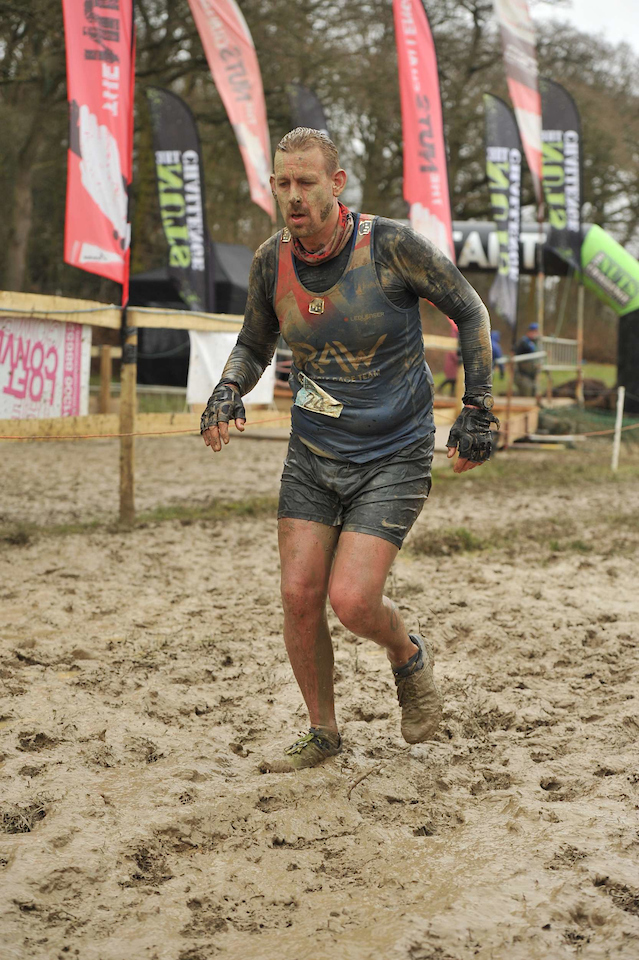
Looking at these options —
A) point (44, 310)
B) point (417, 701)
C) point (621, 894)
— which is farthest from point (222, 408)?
point (44, 310)

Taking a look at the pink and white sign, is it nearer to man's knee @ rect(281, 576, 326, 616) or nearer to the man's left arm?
man's knee @ rect(281, 576, 326, 616)

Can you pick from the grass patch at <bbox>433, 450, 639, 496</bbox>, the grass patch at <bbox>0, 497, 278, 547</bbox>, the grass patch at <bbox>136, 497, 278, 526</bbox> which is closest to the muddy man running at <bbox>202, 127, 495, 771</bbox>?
the grass patch at <bbox>0, 497, 278, 547</bbox>

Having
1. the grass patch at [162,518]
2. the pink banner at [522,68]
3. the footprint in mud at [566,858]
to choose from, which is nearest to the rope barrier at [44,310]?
the grass patch at [162,518]

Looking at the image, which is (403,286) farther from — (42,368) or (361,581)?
(42,368)

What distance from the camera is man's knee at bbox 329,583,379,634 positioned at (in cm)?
306

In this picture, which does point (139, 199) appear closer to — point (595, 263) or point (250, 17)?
point (250, 17)

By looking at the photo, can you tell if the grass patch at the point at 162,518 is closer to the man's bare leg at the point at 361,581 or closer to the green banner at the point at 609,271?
the man's bare leg at the point at 361,581

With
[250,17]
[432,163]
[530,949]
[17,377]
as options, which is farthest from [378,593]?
[250,17]

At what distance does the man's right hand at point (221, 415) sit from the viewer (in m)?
3.21

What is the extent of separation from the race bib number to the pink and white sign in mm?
3722

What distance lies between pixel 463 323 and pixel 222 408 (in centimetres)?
83

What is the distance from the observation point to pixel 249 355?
351 cm

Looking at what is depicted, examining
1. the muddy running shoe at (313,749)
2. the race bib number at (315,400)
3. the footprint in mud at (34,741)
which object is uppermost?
the race bib number at (315,400)

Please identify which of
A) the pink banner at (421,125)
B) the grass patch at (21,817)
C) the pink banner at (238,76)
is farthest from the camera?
the pink banner at (421,125)
